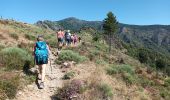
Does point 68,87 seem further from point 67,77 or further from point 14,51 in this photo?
point 14,51

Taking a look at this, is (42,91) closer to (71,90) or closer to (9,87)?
(71,90)

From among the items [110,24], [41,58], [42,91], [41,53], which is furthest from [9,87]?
[110,24]

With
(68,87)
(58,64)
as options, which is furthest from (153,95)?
(68,87)

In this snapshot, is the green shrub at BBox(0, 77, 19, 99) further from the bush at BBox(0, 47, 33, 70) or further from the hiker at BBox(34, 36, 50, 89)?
the bush at BBox(0, 47, 33, 70)

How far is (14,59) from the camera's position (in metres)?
14.4

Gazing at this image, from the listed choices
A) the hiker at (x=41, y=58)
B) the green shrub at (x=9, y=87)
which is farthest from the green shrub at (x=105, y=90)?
the green shrub at (x=9, y=87)

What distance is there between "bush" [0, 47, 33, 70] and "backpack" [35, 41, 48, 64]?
169 cm

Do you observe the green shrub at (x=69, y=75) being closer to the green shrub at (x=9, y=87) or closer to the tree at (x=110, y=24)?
the green shrub at (x=9, y=87)

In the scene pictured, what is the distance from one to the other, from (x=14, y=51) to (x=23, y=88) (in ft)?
11.2

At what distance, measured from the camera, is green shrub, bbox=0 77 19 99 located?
11.2 metres

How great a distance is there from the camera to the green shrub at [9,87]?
1116 cm

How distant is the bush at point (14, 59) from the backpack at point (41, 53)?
1691 millimetres

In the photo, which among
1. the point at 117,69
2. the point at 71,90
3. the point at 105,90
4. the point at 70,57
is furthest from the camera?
the point at 117,69

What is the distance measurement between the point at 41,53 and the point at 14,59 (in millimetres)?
2205
